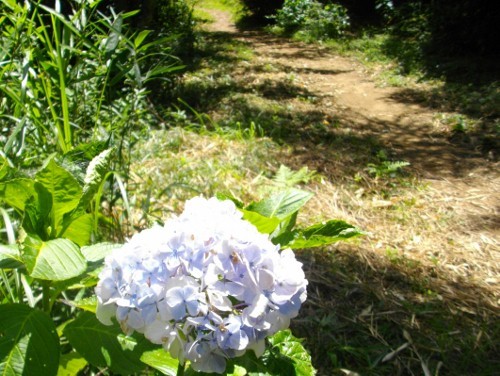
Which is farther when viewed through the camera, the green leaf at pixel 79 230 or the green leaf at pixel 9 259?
the green leaf at pixel 79 230

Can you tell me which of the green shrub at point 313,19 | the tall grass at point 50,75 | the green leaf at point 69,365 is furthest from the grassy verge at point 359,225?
the green shrub at point 313,19

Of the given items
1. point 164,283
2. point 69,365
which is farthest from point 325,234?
point 69,365

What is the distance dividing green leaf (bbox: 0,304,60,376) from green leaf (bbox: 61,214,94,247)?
0.21 meters

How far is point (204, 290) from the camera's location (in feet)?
2.90

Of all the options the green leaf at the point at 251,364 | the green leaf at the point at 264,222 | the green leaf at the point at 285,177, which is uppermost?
the green leaf at the point at 264,222

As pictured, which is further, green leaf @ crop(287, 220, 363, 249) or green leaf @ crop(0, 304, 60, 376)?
green leaf @ crop(287, 220, 363, 249)

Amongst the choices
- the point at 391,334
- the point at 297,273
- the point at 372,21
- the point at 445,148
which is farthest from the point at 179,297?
the point at 372,21

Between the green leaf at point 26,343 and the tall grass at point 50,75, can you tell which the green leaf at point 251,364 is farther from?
the tall grass at point 50,75

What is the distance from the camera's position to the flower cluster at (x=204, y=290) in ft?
2.82

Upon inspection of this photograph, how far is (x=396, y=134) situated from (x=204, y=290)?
196 inches

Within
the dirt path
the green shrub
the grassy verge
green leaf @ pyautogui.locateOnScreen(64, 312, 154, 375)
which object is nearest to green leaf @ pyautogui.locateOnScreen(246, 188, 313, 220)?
green leaf @ pyautogui.locateOnScreen(64, 312, 154, 375)

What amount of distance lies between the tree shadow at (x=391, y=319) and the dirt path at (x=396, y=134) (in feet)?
1.24

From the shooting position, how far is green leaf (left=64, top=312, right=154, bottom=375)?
109cm

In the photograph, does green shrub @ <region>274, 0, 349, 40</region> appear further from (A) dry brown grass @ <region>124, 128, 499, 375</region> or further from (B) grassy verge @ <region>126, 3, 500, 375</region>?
(A) dry brown grass @ <region>124, 128, 499, 375</region>
